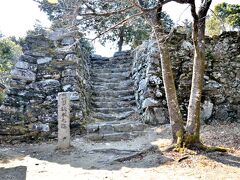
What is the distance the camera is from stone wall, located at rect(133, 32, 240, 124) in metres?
7.68

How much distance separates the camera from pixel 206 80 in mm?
8055

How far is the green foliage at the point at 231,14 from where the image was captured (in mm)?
11145

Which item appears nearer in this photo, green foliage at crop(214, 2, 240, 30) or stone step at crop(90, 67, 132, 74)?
stone step at crop(90, 67, 132, 74)

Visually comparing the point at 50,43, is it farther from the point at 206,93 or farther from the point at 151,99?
the point at 206,93

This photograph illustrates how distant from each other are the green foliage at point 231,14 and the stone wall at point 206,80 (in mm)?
2428

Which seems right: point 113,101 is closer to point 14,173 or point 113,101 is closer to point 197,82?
point 197,82

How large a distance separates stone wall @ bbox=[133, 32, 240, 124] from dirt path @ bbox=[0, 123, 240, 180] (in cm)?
102

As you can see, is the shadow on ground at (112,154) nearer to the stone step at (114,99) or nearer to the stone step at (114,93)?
the stone step at (114,99)

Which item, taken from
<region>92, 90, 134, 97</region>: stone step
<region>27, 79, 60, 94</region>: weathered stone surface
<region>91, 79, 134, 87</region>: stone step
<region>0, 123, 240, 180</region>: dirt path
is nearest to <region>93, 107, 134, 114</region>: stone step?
<region>92, 90, 134, 97</region>: stone step

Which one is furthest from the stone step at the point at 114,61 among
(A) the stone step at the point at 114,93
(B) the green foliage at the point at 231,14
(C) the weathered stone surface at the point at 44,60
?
(B) the green foliage at the point at 231,14

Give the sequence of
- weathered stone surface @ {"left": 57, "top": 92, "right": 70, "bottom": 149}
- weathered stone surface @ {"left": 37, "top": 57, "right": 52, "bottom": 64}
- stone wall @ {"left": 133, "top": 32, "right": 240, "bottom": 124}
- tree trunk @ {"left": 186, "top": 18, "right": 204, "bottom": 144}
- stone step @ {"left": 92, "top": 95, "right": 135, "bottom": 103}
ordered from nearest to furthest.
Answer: tree trunk @ {"left": 186, "top": 18, "right": 204, "bottom": 144}
weathered stone surface @ {"left": 57, "top": 92, "right": 70, "bottom": 149}
stone wall @ {"left": 133, "top": 32, "right": 240, "bottom": 124}
weathered stone surface @ {"left": 37, "top": 57, "right": 52, "bottom": 64}
stone step @ {"left": 92, "top": 95, "right": 135, "bottom": 103}

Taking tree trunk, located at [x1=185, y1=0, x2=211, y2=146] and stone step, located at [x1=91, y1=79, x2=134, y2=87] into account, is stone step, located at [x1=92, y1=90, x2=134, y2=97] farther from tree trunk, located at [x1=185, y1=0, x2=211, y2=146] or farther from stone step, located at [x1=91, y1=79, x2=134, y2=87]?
tree trunk, located at [x1=185, y1=0, x2=211, y2=146]

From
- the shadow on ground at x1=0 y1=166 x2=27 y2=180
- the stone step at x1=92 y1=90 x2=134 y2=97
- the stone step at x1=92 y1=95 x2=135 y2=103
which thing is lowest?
the shadow on ground at x1=0 y1=166 x2=27 y2=180

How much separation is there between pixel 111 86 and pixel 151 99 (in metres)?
2.38
